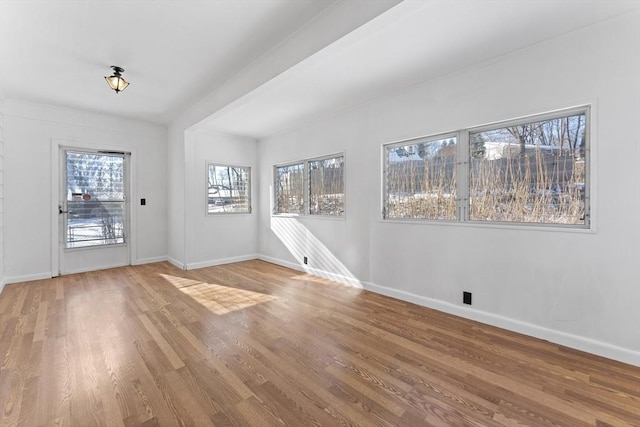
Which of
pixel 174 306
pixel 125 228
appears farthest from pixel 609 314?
pixel 125 228

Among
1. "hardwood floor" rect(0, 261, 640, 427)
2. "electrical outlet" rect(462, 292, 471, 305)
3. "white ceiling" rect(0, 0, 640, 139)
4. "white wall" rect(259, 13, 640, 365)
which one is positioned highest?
"white ceiling" rect(0, 0, 640, 139)

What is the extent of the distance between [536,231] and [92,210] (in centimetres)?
642

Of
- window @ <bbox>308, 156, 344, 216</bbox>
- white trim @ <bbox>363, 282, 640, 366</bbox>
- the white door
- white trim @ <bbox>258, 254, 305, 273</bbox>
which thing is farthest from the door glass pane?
white trim @ <bbox>363, 282, 640, 366</bbox>

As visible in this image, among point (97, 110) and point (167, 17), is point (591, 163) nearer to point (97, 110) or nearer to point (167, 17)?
point (167, 17)

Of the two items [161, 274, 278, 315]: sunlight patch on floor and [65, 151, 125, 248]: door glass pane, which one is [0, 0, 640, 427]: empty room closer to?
[161, 274, 278, 315]: sunlight patch on floor

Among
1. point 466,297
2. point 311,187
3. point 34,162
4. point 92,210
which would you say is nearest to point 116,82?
point 34,162

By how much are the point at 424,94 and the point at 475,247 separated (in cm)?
180

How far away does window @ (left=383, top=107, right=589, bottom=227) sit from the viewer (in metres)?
2.50

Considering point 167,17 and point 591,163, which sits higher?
point 167,17

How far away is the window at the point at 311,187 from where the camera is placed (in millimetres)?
4570

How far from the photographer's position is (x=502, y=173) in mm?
2883

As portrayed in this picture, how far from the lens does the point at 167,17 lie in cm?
239

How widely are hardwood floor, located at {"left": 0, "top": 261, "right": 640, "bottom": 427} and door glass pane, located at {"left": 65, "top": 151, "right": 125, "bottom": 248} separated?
1.87 meters

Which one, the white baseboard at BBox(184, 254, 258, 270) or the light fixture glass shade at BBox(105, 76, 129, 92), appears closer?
the light fixture glass shade at BBox(105, 76, 129, 92)
